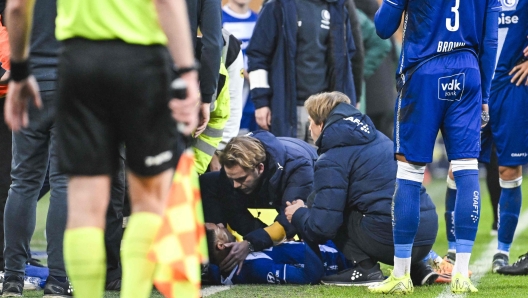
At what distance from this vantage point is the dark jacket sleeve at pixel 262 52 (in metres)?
7.34

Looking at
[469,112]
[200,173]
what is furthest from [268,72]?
[469,112]

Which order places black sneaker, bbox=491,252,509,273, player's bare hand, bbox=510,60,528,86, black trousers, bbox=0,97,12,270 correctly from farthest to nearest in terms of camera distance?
player's bare hand, bbox=510,60,528,86, black sneaker, bbox=491,252,509,273, black trousers, bbox=0,97,12,270

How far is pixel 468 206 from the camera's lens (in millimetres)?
4938

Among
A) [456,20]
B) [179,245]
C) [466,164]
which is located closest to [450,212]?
[466,164]

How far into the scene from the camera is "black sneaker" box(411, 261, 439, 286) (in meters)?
5.45

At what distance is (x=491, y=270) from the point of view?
6184 mm

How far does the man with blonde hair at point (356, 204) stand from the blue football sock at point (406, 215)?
408 millimetres

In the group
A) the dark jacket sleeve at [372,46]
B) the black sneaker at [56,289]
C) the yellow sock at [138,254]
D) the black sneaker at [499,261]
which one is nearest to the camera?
the yellow sock at [138,254]

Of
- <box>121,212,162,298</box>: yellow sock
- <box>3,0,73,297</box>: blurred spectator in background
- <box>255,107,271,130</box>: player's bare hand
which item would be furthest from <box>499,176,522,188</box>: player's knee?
<box>121,212,162,298</box>: yellow sock

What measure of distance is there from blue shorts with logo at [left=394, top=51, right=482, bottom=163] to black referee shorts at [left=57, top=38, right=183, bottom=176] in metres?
2.19

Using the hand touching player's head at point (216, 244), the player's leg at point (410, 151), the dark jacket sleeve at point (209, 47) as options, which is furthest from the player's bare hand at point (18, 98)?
the hand touching player's head at point (216, 244)

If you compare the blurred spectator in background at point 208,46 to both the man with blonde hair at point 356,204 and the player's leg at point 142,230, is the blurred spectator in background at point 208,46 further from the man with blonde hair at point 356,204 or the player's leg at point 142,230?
the player's leg at point 142,230

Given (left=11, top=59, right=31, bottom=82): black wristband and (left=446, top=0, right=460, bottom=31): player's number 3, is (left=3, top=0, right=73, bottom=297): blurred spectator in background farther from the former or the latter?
(left=446, top=0, right=460, bottom=31): player's number 3

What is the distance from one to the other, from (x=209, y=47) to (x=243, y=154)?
88 cm
